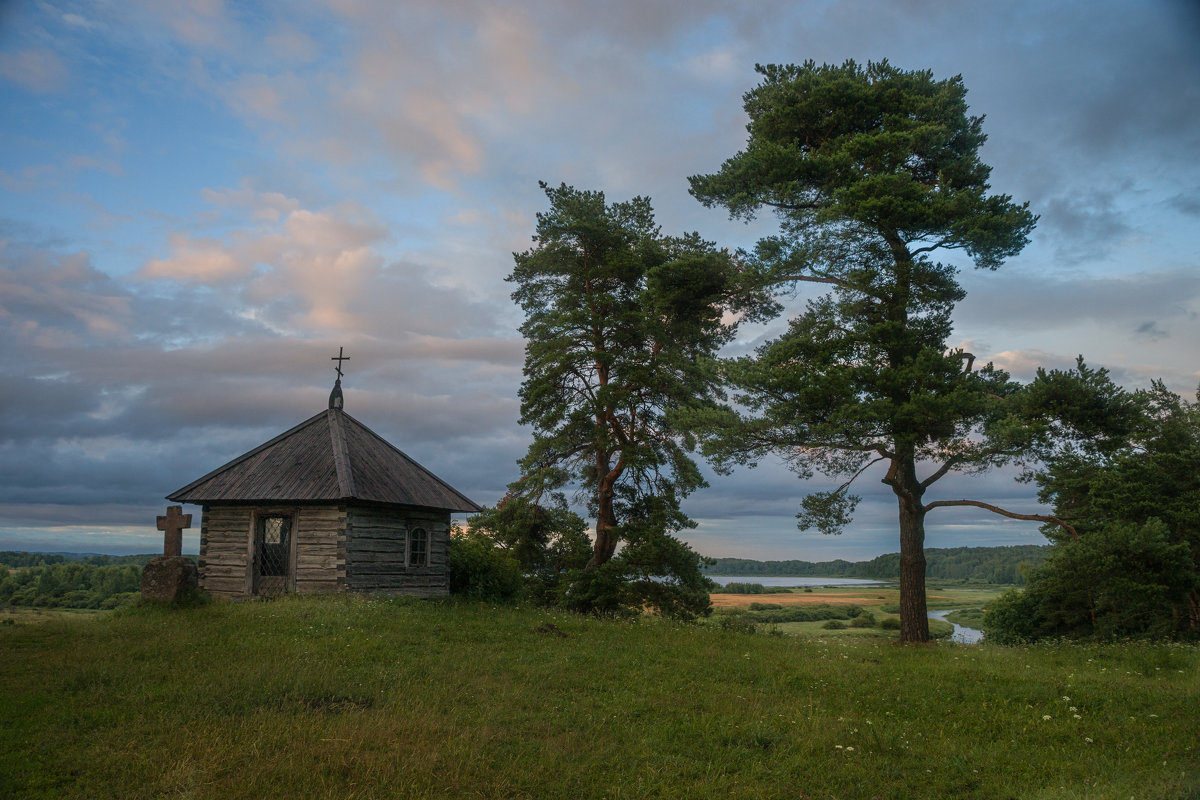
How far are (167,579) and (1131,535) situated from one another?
2394 cm

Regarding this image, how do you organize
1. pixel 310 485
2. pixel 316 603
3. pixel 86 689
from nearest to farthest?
pixel 86 689
pixel 316 603
pixel 310 485

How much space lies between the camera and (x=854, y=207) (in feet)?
56.1

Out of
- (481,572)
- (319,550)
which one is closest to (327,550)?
(319,550)

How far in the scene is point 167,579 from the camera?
17.6 m

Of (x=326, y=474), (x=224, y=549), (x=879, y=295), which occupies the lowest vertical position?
(x=224, y=549)

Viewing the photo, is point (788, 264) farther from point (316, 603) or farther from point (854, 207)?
point (316, 603)

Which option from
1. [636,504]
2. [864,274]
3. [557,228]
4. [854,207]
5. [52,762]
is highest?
[557,228]

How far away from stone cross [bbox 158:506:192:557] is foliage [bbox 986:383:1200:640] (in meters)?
23.9

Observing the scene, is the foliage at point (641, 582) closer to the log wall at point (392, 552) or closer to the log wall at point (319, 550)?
the log wall at point (392, 552)

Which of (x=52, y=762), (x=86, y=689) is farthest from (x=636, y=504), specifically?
(x=52, y=762)

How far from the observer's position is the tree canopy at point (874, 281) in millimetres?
16641

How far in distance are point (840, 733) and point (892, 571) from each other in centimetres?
1578

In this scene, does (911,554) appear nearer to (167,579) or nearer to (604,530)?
(604,530)

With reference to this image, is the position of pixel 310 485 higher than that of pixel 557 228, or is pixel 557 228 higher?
pixel 557 228
